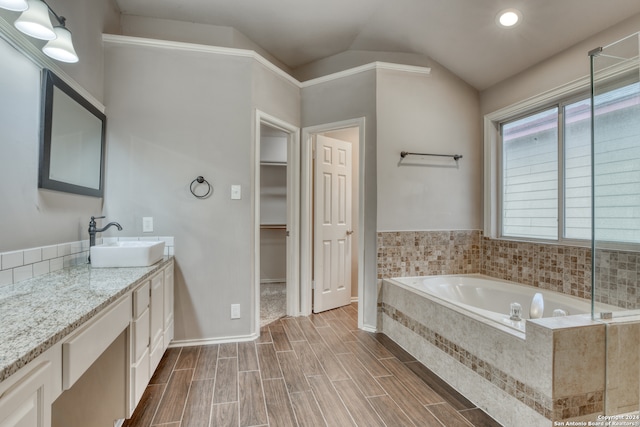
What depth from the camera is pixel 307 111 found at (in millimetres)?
3361

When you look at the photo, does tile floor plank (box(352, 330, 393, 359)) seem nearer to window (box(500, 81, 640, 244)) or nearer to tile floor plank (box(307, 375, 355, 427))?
tile floor plank (box(307, 375, 355, 427))

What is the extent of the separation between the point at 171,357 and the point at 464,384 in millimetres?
2078

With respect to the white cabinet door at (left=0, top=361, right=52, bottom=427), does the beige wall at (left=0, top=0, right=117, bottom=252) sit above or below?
above

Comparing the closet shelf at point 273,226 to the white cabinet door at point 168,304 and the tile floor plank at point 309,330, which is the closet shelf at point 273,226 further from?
the white cabinet door at point 168,304

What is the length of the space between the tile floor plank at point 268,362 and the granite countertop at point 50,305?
40.8 inches

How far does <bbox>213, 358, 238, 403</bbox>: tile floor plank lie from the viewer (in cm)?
191

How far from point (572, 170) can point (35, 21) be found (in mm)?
3494

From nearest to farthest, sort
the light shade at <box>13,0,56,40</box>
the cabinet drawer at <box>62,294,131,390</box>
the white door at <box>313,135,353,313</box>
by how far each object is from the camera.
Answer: the cabinet drawer at <box>62,294,131,390</box>, the light shade at <box>13,0,56,40</box>, the white door at <box>313,135,353,313</box>

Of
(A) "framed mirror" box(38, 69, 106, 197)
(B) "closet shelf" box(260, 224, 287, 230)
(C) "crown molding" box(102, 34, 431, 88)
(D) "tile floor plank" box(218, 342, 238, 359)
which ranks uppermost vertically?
(C) "crown molding" box(102, 34, 431, 88)

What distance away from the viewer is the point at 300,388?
6.63 feet

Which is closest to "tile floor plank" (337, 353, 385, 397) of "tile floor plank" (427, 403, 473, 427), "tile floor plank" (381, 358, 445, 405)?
"tile floor plank" (381, 358, 445, 405)

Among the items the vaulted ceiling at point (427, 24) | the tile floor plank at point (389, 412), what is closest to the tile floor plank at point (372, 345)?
the tile floor plank at point (389, 412)

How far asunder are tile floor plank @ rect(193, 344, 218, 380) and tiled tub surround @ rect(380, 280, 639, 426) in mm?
1647

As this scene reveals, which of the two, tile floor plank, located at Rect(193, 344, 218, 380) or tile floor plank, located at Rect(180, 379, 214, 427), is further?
tile floor plank, located at Rect(193, 344, 218, 380)
